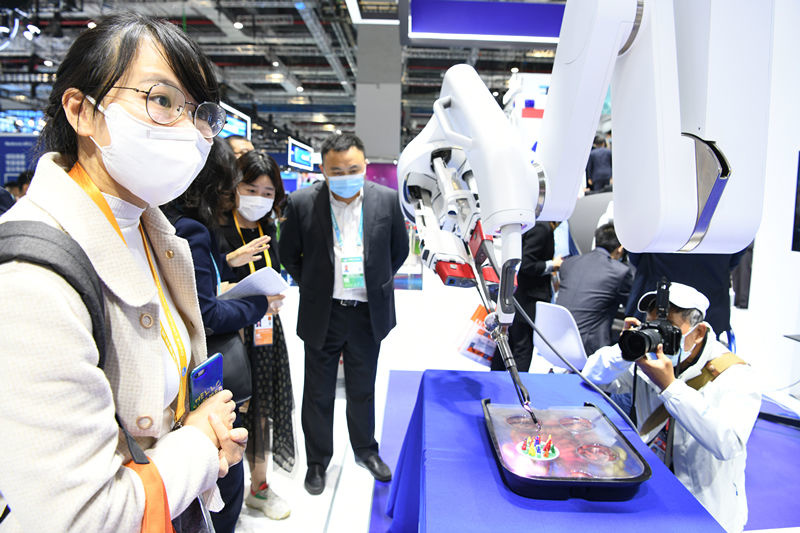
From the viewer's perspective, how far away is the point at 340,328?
236cm

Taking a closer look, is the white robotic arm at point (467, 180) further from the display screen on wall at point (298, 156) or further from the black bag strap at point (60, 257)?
the display screen on wall at point (298, 156)

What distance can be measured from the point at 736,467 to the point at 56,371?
191cm

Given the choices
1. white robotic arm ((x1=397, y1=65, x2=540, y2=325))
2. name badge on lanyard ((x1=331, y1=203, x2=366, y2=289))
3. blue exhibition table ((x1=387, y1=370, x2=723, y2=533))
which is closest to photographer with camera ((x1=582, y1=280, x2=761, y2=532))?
blue exhibition table ((x1=387, y1=370, x2=723, y2=533))

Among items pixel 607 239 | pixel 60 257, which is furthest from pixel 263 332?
pixel 607 239

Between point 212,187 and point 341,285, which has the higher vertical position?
point 212,187

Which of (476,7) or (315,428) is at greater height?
(476,7)

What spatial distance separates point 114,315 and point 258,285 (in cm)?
106

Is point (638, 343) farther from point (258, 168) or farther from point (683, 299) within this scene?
point (258, 168)

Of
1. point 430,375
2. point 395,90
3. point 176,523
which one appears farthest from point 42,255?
point 395,90

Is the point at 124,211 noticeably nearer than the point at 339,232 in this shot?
Yes

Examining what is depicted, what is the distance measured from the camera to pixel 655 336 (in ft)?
4.36

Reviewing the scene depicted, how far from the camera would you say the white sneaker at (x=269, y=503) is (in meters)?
2.08

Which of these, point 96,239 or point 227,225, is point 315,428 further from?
point 96,239

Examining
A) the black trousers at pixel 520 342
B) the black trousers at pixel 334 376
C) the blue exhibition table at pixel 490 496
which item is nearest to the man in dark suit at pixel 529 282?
the black trousers at pixel 520 342
